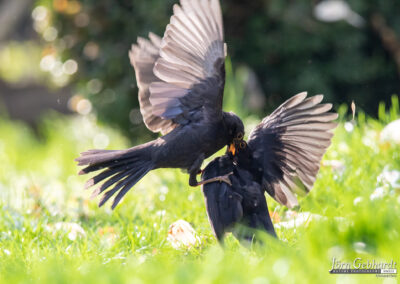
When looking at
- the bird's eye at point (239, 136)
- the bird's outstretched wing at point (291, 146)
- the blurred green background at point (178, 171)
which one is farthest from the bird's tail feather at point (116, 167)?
the bird's outstretched wing at point (291, 146)

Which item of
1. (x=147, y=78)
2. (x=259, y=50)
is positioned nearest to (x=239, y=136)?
(x=147, y=78)

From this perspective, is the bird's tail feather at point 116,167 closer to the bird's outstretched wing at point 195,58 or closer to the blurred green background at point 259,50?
the bird's outstretched wing at point 195,58

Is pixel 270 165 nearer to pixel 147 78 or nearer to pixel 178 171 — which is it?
pixel 147 78

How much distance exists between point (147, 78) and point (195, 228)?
822 millimetres

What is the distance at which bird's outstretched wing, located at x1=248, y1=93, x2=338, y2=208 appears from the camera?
230 centimetres

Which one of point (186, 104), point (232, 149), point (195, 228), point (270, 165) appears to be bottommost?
point (195, 228)

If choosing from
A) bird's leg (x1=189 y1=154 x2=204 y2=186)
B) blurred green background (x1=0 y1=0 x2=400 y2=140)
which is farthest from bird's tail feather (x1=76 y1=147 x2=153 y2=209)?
blurred green background (x1=0 y1=0 x2=400 y2=140)

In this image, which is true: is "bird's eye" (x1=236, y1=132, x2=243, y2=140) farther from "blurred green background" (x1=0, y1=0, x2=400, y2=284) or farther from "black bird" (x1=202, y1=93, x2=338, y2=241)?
"blurred green background" (x1=0, y1=0, x2=400, y2=284)

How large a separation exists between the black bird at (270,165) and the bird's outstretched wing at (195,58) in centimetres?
25

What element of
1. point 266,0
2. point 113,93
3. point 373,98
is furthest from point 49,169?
point 373,98

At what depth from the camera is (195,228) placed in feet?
8.36

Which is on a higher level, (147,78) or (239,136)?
(147,78)

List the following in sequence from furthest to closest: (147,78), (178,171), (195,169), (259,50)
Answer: (259,50)
(178,171)
(147,78)
(195,169)

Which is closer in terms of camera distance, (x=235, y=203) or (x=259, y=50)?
(x=235, y=203)
